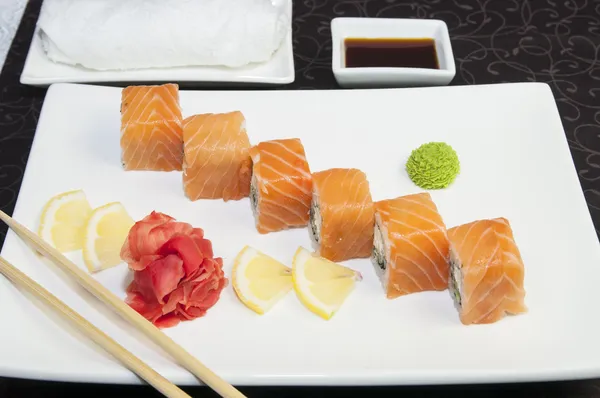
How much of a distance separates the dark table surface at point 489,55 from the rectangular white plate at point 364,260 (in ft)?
1.08

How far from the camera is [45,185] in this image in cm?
281

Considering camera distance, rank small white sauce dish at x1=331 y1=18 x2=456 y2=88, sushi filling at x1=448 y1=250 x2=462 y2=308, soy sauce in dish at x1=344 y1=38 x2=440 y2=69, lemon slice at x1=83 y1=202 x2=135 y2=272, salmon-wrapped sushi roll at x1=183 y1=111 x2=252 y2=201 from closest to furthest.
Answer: sushi filling at x1=448 y1=250 x2=462 y2=308 < lemon slice at x1=83 y1=202 x2=135 y2=272 < salmon-wrapped sushi roll at x1=183 y1=111 x2=252 y2=201 < small white sauce dish at x1=331 y1=18 x2=456 y2=88 < soy sauce in dish at x1=344 y1=38 x2=440 y2=69

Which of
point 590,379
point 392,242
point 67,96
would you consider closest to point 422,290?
point 392,242

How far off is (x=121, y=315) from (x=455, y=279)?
114 cm

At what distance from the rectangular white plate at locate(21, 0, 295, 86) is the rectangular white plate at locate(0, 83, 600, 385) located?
146 mm

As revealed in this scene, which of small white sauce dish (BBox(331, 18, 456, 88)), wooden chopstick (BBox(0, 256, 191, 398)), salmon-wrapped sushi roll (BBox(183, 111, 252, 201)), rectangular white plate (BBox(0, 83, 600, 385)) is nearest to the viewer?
wooden chopstick (BBox(0, 256, 191, 398))

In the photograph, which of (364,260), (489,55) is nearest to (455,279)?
(364,260)

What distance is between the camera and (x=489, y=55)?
3.71m

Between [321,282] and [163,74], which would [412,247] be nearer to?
[321,282]

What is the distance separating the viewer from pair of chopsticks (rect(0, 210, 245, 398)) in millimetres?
2133

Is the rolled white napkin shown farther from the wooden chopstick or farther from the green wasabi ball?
the wooden chopstick

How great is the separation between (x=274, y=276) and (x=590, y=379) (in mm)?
1145

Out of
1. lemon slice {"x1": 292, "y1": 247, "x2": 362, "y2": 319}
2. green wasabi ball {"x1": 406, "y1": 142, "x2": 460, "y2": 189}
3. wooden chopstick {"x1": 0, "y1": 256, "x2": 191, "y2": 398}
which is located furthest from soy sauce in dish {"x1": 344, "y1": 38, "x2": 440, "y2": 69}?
wooden chopstick {"x1": 0, "y1": 256, "x2": 191, "y2": 398}

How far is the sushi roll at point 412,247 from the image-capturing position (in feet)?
8.09
